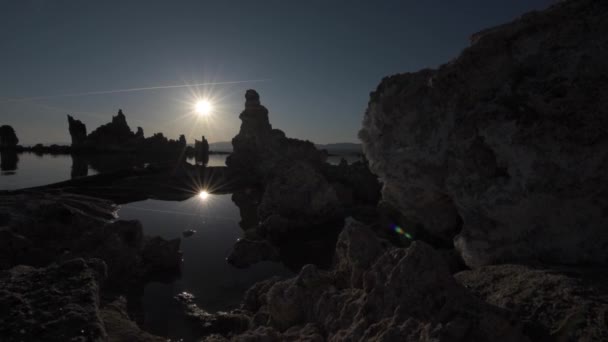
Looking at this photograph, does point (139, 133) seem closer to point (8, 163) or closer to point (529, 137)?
point (8, 163)

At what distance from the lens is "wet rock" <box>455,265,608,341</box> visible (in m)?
3.12

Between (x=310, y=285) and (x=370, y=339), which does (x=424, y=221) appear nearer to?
(x=310, y=285)

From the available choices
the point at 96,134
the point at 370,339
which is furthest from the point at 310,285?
the point at 96,134

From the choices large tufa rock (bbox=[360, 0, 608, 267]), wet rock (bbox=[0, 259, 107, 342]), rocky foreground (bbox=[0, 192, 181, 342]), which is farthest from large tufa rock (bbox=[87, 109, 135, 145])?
large tufa rock (bbox=[360, 0, 608, 267])

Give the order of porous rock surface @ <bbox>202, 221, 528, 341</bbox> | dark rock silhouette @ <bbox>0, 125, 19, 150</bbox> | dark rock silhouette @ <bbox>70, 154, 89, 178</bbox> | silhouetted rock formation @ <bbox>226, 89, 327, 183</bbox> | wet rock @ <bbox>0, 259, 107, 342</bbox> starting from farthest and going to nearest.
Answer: dark rock silhouette @ <bbox>0, 125, 19, 150</bbox>, dark rock silhouette @ <bbox>70, 154, 89, 178</bbox>, silhouetted rock formation @ <bbox>226, 89, 327, 183</bbox>, wet rock @ <bbox>0, 259, 107, 342</bbox>, porous rock surface @ <bbox>202, 221, 528, 341</bbox>

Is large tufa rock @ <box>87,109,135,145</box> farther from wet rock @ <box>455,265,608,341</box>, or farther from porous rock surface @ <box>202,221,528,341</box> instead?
wet rock @ <box>455,265,608,341</box>

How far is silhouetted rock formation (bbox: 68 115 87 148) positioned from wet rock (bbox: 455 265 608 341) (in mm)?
122825

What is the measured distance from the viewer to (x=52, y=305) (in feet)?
12.5

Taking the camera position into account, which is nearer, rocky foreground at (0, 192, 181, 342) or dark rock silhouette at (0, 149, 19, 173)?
rocky foreground at (0, 192, 181, 342)

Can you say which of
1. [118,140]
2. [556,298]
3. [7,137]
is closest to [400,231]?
[556,298]

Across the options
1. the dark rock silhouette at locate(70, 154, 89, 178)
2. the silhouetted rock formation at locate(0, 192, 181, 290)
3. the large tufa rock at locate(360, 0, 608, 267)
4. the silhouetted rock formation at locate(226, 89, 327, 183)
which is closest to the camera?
the large tufa rock at locate(360, 0, 608, 267)

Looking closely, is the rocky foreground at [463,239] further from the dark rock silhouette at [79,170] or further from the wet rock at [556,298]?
the dark rock silhouette at [79,170]

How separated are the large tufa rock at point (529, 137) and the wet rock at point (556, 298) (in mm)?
1027

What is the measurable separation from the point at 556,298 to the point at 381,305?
7.09 feet
